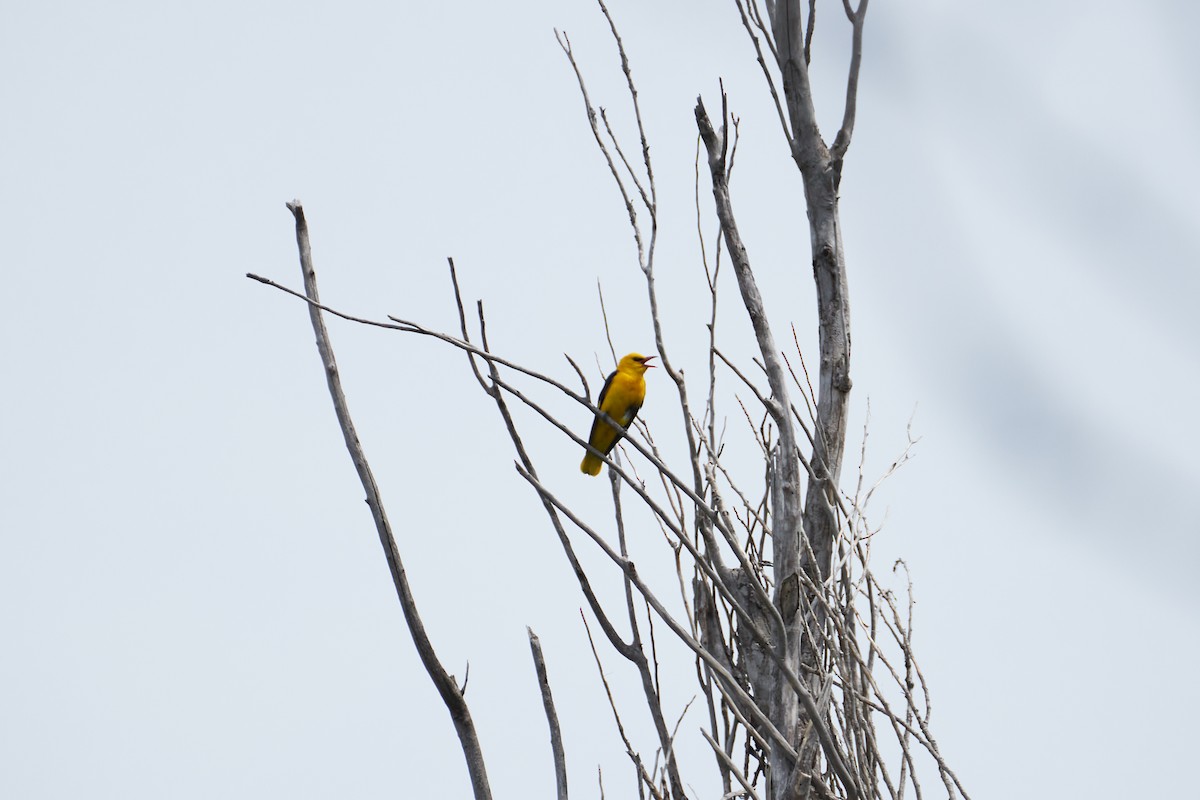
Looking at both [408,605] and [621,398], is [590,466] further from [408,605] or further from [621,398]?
[408,605]

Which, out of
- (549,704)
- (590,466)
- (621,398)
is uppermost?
(621,398)

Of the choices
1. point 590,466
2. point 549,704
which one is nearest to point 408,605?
point 549,704

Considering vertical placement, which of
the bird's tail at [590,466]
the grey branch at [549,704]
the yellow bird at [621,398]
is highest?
the yellow bird at [621,398]

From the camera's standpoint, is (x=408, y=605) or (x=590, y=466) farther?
(x=590, y=466)

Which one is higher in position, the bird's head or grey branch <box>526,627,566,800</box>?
the bird's head

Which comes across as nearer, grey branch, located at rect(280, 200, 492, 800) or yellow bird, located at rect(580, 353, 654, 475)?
grey branch, located at rect(280, 200, 492, 800)

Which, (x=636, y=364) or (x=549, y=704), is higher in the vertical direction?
(x=636, y=364)

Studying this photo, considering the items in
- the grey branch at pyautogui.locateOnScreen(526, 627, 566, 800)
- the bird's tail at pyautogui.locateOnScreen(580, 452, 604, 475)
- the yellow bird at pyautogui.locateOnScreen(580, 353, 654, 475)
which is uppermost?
the yellow bird at pyautogui.locateOnScreen(580, 353, 654, 475)

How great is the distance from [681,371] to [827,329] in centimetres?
44

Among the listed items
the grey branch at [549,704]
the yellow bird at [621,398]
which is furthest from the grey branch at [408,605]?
the yellow bird at [621,398]

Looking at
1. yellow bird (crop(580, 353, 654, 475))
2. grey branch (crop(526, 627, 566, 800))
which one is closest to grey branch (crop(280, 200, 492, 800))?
grey branch (crop(526, 627, 566, 800))

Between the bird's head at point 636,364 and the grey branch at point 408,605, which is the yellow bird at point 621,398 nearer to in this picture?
the bird's head at point 636,364

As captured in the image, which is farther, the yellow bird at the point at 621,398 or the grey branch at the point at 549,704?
the yellow bird at the point at 621,398

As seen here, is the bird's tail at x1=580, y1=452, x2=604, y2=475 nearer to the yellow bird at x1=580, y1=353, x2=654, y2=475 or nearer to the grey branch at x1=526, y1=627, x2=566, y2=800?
the yellow bird at x1=580, y1=353, x2=654, y2=475
